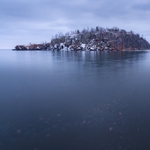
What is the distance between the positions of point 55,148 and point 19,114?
17.1 feet

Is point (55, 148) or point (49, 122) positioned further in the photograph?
point (49, 122)

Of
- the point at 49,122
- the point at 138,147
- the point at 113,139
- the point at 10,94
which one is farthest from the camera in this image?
the point at 10,94

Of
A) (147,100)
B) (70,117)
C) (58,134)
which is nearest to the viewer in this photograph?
(58,134)

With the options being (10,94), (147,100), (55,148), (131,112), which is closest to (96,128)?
(55,148)

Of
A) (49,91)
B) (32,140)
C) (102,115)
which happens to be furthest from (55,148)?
(49,91)

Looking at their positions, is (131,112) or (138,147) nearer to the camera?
(138,147)

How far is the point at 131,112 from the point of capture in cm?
1095

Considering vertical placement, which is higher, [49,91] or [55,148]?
[49,91]

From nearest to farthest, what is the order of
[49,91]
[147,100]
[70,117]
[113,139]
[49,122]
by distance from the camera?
[113,139] → [49,122] → [70,117] → [147,100] → [49,91]

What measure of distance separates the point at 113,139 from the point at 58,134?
12.0 ft

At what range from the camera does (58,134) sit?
337 inches

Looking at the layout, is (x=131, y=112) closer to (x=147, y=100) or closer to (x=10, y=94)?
(x=147, y=100)

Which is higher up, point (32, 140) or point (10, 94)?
point (10, 94)

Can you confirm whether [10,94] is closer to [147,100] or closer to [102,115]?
[102,115]
